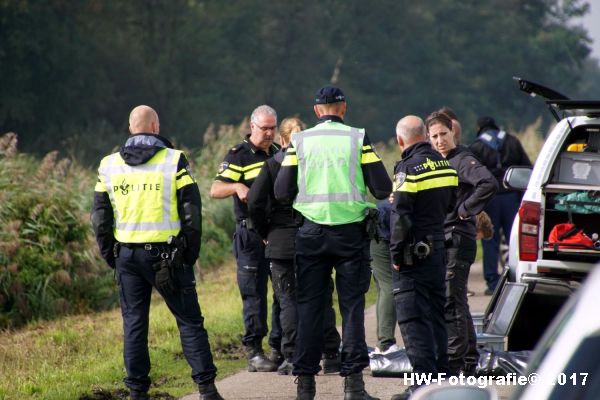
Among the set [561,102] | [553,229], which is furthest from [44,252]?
[561,102]

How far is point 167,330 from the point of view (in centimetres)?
1038

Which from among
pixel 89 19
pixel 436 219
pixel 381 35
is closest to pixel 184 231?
pixel 436 219

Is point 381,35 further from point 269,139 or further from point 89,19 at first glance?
point 269,139

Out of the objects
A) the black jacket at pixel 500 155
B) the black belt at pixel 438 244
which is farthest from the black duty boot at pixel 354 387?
the black jacket at pixel 500 155

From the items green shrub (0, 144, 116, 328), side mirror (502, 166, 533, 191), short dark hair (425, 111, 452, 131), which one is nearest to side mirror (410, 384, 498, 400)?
short dark hair (425, 111, 452, 131)

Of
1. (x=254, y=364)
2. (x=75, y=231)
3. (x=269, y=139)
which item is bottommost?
(x=254, y=364)

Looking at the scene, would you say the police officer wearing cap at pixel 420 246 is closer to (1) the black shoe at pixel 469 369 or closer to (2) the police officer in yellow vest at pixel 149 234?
(1) the black shoe at pixel 469 369

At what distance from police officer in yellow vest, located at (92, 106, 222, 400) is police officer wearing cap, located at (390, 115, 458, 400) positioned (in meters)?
1.18

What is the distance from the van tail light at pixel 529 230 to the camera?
7973mm

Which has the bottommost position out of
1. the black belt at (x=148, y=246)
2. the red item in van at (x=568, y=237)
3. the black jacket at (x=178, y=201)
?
the red item in van at (x=568, y=237)

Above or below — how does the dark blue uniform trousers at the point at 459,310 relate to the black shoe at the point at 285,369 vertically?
above

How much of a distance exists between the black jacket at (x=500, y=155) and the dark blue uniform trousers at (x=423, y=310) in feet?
17.1

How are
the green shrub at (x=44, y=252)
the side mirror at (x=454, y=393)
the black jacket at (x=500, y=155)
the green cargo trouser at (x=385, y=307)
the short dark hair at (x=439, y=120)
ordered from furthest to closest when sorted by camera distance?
the black jacket at (x=500, y=155), the green shrub at (x=44, y=252), the green cargo trouser at (x=385, y=307), the short dark hair at (x=439, y=120), the side mirror at (x=454, y=393)

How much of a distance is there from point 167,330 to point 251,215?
2.75 metres
